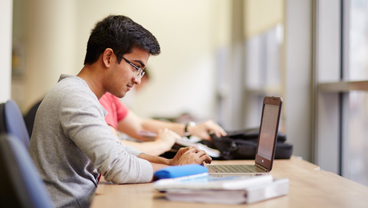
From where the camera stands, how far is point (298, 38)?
8.59 feet

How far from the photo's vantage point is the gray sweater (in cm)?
117

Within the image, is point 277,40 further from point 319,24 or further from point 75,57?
point 75,57

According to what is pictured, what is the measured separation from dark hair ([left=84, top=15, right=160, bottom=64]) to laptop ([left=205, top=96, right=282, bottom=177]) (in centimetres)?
54

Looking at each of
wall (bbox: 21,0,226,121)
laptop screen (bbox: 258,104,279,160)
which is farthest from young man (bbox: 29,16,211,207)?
wall (bbox: 21,0,226,121)

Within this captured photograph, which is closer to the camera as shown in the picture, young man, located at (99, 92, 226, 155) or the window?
young man, located at (99, 92, 226, 155)

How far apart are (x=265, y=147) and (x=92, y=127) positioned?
69cm

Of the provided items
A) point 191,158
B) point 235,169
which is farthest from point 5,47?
point 235,169

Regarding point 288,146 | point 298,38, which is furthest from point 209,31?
point 288,146

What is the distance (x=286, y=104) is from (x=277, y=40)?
170 centimetres

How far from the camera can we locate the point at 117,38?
141 cm

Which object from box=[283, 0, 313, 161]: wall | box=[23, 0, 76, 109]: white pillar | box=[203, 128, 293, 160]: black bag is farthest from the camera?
box=[23, 0, 76, 109]: white pillar

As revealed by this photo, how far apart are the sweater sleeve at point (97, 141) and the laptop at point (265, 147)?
29 cm

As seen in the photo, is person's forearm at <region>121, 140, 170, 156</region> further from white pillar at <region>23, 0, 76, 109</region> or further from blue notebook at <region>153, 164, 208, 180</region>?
white pillar at <region>23, 0, 76, 109</region>

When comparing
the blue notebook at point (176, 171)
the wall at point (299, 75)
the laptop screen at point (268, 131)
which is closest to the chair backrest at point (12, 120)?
the blue notebook at point (176, 171)
